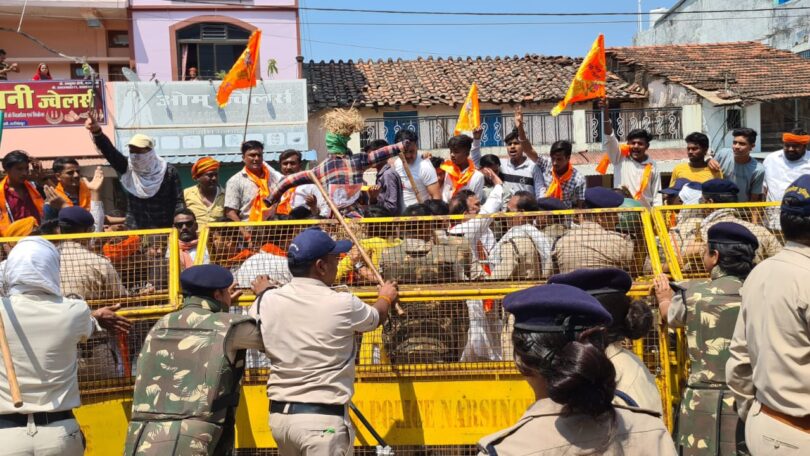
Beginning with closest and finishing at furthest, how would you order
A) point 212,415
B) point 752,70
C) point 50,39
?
point 212,415 < point 50,39 < point 752,70

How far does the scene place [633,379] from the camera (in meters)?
3.09

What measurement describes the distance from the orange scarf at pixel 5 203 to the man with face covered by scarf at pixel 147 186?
83 centimetres

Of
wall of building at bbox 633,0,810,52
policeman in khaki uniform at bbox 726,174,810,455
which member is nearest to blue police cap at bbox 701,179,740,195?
policeman in khaki uniform at bbox 726,174,810,455

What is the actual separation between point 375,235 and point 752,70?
2276cm

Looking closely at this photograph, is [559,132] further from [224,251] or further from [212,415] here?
[212,415]

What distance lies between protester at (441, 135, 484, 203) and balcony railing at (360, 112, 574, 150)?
13939mm

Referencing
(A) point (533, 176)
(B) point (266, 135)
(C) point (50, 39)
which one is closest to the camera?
(A) point (533, 176)

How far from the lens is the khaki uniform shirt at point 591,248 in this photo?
5.39 metres

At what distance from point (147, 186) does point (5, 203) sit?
1.29 m

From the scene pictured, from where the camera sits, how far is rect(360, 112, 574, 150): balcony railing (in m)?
22.5

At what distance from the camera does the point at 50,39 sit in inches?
880

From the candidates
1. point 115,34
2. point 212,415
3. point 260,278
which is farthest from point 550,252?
point 115,34

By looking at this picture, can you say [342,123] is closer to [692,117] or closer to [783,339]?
[783,339]

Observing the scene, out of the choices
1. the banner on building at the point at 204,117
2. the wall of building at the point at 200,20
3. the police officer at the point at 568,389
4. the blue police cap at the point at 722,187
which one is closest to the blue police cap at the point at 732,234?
the blue police cap at the point at 722,187
